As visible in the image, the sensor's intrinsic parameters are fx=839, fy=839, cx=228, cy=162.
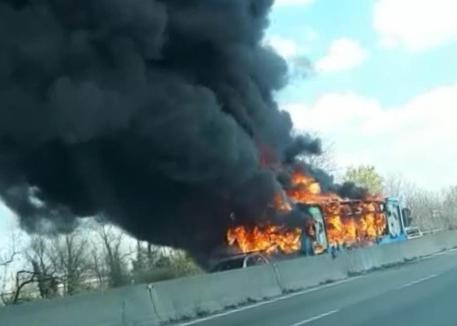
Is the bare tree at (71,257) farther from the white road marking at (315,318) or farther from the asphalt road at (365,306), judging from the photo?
the white road marking at (315,318)

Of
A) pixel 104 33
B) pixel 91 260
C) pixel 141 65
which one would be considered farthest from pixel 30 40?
pixel 91 260

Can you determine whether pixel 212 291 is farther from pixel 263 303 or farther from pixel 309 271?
pixel 309 271

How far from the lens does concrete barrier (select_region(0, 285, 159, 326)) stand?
40.9 ft

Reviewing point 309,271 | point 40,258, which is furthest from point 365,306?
point 40,258

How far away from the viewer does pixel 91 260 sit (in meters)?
27.9

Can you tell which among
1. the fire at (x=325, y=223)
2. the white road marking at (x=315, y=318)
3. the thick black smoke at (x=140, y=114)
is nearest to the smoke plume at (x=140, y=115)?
the thick black smoke at (x=140, y=114)

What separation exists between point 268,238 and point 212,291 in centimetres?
952

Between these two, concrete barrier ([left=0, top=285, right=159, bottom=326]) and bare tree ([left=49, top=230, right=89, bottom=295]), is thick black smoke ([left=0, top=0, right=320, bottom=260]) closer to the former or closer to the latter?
bare tree ([left=49, top=230, right=89, bottom=295])

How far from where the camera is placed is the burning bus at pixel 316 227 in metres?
27.4

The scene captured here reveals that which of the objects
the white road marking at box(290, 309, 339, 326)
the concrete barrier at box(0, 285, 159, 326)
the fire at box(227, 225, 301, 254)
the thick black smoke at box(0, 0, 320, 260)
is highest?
the thick black smoke at box(0, 0, 320, 260)

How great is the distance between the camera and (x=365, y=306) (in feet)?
50.1

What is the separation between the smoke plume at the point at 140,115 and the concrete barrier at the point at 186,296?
141 inches

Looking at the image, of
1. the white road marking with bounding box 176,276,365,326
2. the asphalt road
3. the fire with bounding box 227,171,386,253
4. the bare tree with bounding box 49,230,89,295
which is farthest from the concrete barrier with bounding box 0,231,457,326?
the bare tree with bounding box 49,230,89,295

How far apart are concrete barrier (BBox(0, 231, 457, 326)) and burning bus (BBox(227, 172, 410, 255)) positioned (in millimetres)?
1592
